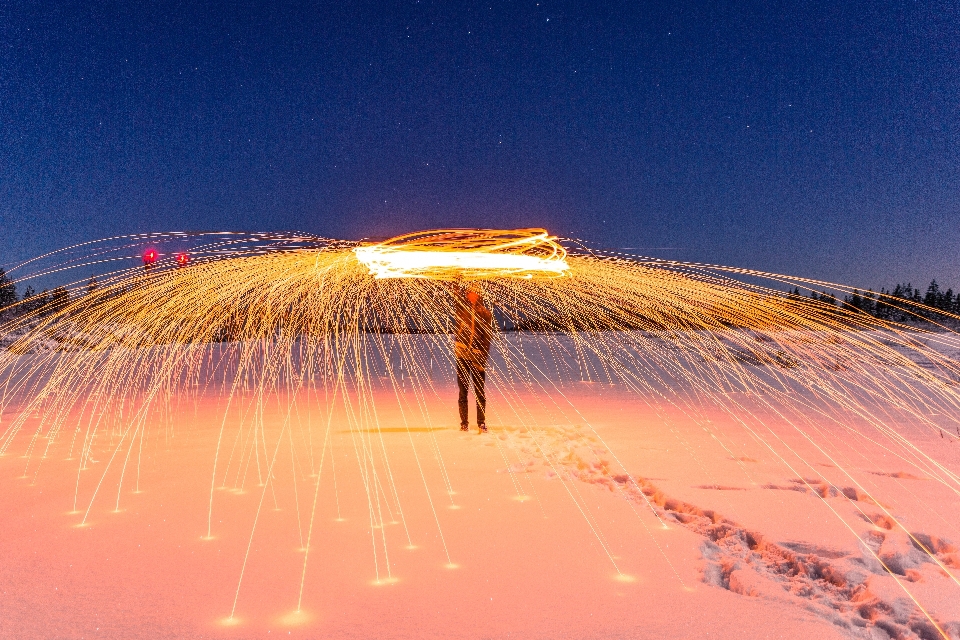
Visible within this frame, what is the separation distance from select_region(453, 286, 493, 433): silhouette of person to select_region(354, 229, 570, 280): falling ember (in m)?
0.40

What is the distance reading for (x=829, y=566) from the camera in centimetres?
237

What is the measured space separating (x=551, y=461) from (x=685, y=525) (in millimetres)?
1167

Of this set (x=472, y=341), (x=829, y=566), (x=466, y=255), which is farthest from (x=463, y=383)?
(x=829, y=566)

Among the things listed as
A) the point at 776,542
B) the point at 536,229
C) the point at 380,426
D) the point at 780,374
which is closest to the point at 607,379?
the point at 780,374

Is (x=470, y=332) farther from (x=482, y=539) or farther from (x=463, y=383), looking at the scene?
(x=482, y=539)

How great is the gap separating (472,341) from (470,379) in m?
0.35

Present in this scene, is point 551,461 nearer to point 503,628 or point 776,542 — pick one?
point 776,542

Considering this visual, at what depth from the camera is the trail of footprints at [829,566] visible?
2.03 meters

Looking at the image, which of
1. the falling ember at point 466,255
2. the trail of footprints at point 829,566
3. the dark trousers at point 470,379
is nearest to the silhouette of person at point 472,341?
the dark trousers at point 470,379

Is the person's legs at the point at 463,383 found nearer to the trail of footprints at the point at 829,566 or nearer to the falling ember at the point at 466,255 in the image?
the falling ember at the point at 466,255

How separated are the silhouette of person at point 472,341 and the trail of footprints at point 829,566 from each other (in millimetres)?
1484

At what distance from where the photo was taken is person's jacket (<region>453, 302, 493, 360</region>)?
4609mm

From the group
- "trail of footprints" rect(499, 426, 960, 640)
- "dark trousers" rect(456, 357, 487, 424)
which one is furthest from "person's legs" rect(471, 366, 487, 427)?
"trail of footprints" rect(499, 426, 960, 640)

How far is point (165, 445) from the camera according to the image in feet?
14.1
